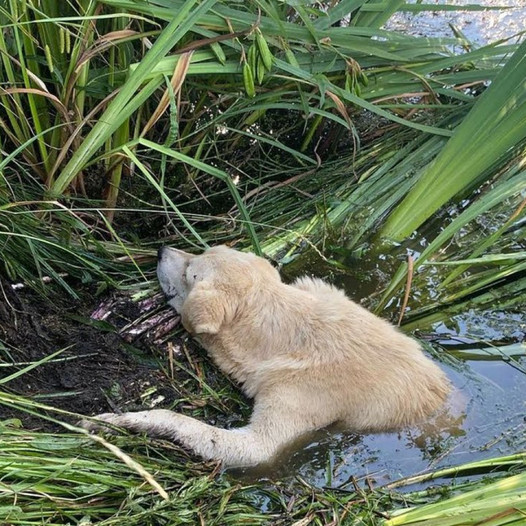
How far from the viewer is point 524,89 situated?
14.6 ft

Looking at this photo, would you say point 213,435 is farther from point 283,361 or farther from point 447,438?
point 447,438

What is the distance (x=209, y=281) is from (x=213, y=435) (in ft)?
2.75

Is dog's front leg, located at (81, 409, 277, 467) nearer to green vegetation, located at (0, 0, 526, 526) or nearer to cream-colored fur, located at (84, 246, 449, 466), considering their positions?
cream-colored fur, located at (84, 246, 449, 466)

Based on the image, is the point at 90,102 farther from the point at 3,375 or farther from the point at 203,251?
the point at 3,375

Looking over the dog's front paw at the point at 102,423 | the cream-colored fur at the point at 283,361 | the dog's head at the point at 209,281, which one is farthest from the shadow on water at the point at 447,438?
the dog's head at the point at 209,281

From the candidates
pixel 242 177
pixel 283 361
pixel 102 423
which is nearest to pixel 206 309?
pixel 283 361

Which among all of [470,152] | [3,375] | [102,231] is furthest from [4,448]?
[470,152]

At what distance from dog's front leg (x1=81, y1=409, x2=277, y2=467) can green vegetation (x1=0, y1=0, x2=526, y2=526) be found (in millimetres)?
105

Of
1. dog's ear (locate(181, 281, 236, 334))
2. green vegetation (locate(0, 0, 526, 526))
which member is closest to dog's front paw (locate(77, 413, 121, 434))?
green vegetation (locate(0, 0, 526, 526))

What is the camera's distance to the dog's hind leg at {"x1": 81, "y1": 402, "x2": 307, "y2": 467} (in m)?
3.61

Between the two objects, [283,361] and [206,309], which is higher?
[206,309]

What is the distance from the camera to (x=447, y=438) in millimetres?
3904

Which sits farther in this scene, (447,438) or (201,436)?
(447,438)

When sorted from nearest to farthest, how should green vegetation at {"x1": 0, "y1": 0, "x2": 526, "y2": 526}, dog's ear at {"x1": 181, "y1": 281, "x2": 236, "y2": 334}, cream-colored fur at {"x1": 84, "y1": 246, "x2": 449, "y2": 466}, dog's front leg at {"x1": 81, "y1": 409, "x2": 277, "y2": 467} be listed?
green vegetation at {"x1": 0, "y1": 0, "x2": 526, "y2": 526}
dog's front leg at {"x1": 81, "y1": 409, "x2": 277, "y2": 467}
cream-colored fur at {"x1": 84, "y1": 246, "x2": 449, "y2": 466}
dog's ear at {"x1": 181, "y1": 281, "x2": 236, "y2": 334}
